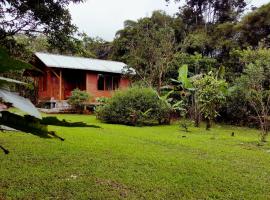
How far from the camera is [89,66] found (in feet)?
77.9

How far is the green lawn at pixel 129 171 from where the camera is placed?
4.68 meters

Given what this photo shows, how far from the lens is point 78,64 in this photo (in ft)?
77.6

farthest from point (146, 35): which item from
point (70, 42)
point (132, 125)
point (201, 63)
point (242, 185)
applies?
point (242, 185)

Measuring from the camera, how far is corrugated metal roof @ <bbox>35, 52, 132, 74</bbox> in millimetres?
22312

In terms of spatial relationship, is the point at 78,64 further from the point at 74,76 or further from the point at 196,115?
the point at 196,115

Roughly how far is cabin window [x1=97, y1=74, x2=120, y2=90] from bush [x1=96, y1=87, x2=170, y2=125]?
936 centimetres

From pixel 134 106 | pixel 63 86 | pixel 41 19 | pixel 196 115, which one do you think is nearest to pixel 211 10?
pixel 63 86

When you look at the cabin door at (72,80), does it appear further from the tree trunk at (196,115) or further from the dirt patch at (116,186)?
the dirt patch at (116,186)

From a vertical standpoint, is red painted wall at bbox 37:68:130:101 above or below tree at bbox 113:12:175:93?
below

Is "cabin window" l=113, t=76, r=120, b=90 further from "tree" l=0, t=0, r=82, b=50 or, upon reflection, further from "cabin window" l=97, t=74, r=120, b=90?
"tree" l=0, t=0, r=82, b=50

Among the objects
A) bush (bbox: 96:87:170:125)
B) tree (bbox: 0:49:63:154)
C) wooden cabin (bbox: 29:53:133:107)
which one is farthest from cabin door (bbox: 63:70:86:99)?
tree (bbox: 0:49:63:154)

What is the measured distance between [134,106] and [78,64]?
364 inches

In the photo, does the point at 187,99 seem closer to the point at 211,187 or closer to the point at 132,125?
the point at 132,125

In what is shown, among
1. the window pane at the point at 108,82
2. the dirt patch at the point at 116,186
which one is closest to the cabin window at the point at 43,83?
the window pane at the point at 108,82
